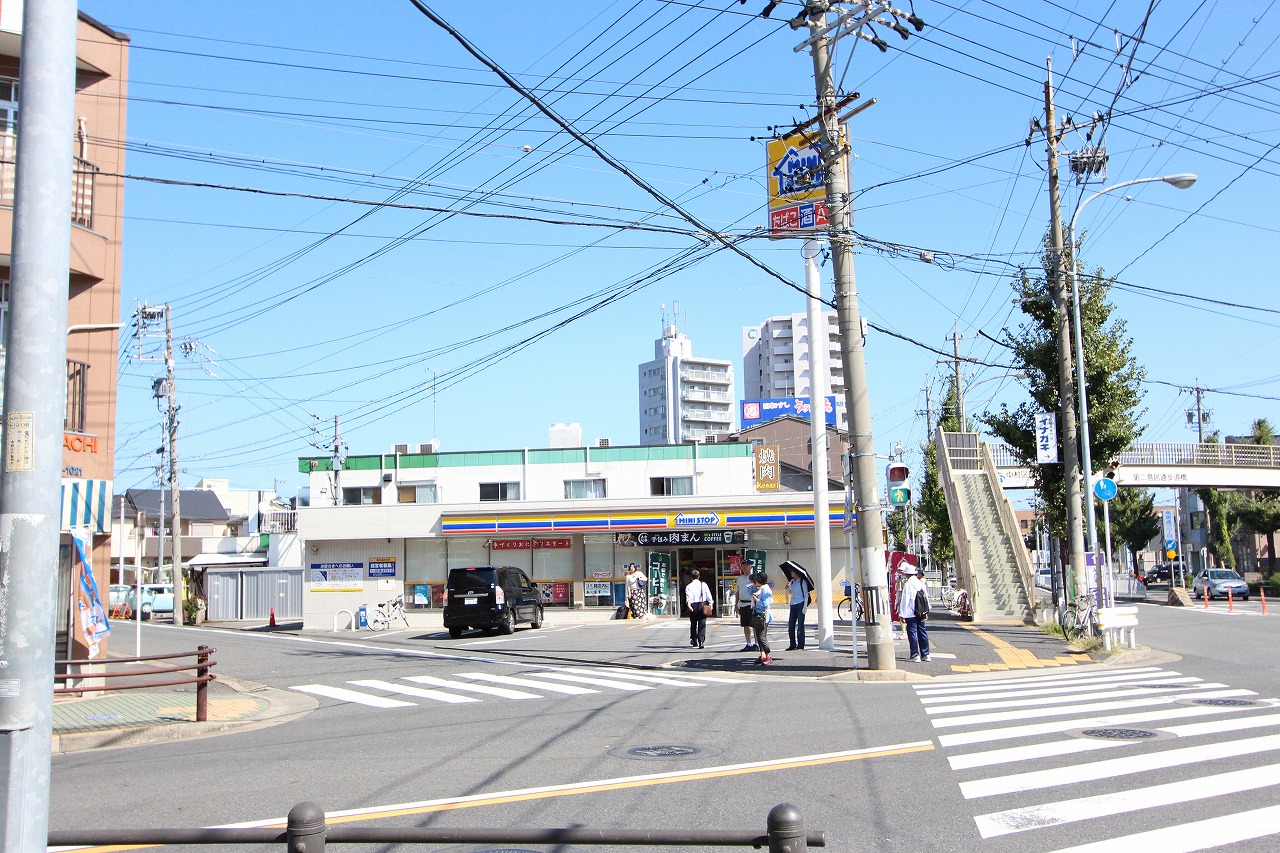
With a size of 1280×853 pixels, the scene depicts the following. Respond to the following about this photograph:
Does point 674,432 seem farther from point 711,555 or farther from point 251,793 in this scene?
point 251,793

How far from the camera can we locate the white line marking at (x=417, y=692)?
1565 centimetres

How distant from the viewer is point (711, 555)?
37906mm

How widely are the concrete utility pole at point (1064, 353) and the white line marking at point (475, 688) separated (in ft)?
45.3

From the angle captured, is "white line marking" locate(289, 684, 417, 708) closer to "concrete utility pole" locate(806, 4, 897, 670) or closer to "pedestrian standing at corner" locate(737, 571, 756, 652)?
"pedestrian standing at corner" locate(737, 571, 756, 652)

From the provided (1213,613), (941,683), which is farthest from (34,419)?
(1213,613)

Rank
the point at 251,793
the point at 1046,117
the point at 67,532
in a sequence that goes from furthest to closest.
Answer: the point at 1046,117
the point at 67,532
the point at 251,793

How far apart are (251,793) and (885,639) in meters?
10.8

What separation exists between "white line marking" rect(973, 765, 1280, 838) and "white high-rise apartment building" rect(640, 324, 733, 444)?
9282cm

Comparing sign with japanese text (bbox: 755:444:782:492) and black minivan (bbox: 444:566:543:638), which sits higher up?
sign with japanese text (bbox: 755:444:782:492)

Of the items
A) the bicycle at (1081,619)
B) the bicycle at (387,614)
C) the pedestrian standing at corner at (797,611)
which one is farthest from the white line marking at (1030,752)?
the bicycle at (387,614)

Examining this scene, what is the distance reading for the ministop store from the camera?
37125 millimetres

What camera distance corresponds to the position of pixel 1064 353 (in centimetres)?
2411

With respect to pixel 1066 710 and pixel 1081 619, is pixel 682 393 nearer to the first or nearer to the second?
pixel 1081 619

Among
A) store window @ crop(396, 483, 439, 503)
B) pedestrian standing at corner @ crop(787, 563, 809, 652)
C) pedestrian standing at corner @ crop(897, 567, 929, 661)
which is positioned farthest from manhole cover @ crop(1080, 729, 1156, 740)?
store window @ crop(396, 483, 439, 503)
